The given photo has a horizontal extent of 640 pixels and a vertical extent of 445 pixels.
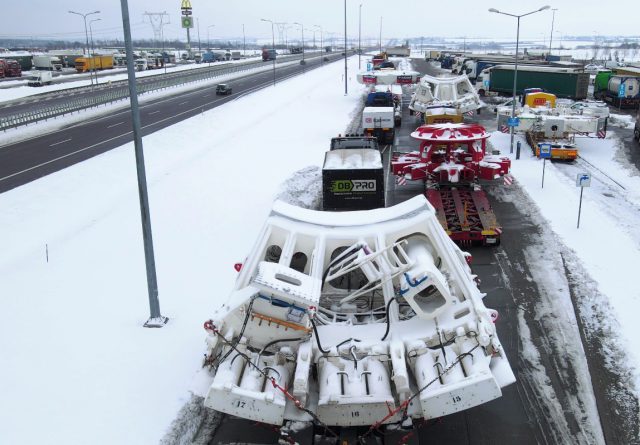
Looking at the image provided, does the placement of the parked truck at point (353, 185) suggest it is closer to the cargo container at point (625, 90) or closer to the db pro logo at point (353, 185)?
the db pro logo at point (353, 185)

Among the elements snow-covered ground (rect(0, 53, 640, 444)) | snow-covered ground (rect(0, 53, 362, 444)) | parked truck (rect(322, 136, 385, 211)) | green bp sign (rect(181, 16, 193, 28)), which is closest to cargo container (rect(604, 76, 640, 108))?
snow-covered ground (rect(0, 53, 640, 444))

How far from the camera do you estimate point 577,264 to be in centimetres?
1501

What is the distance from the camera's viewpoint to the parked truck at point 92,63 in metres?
98.6

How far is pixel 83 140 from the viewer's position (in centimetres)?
3647

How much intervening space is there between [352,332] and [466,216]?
9668 mm

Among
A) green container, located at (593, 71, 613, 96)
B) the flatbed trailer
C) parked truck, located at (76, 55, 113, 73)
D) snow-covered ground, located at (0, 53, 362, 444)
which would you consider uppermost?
parked truck, located at (76, 55, 113, 73)

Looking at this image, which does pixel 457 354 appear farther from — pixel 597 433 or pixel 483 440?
pixel 597 433

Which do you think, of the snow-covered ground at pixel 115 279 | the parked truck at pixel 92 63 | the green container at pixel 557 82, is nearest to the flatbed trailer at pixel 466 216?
→ the snow-covered ground at pixel 115 279

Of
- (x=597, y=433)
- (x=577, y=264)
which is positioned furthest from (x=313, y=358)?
(x=577, y=264)

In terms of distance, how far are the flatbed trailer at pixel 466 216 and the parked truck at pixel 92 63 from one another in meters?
86.2

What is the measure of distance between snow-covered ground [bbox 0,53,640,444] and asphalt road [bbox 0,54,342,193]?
1952 millimetres

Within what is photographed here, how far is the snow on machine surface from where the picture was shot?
7.67 meters

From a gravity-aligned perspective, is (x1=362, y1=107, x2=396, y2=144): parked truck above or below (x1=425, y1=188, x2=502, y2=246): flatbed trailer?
above

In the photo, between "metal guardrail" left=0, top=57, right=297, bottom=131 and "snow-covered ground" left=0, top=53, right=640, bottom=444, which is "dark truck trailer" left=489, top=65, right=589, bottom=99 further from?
"metal guardrail" left=0, top=57, right=297, bottom=131
